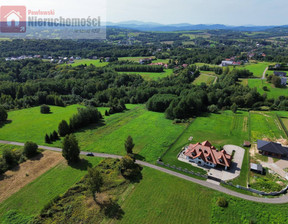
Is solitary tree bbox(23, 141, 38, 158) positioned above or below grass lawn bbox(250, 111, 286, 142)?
below

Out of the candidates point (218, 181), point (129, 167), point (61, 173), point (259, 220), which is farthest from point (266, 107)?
point (61, 173)

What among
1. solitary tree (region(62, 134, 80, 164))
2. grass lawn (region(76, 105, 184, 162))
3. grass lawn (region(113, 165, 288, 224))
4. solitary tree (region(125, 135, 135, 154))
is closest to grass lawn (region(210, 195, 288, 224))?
grass lawn (region(113, 165, 288, 224))

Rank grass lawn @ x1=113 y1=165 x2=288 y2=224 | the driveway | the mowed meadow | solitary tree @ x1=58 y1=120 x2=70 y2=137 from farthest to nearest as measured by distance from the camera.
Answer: solitary tree @ x1=58 y1=120 x2=70 y2=137 < the mowed meadow < the driveway < grass lawn @ x1=113 y1=165 x2=288 y2=224

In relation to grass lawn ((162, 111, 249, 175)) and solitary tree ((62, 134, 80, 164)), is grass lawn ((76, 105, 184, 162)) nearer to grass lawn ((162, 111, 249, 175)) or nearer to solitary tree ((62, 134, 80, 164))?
grass lawn ((162, 111, 249, 175))

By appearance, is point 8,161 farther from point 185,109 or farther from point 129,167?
point 185,109

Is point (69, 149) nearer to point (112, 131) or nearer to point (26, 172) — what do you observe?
point (26, 172)
